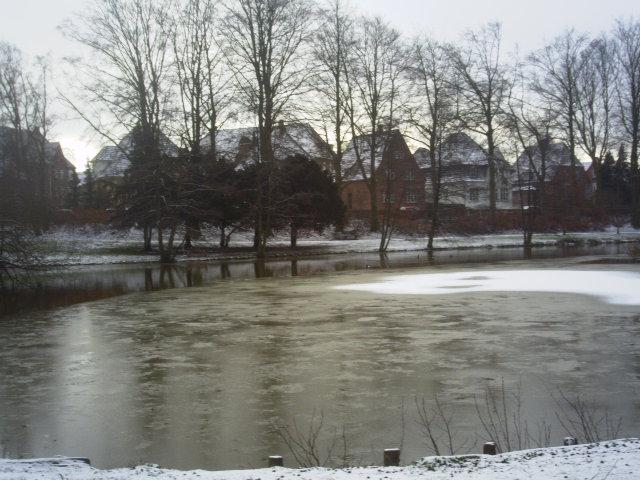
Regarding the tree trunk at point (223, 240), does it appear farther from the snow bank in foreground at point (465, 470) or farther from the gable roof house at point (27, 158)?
the snow bank in foreground at point (465, 470)

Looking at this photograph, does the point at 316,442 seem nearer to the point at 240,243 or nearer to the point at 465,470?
the point at 465,470

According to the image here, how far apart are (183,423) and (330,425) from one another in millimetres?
1835

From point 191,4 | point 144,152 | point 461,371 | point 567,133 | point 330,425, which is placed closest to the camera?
point 330,425

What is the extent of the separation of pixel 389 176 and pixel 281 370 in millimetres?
37474

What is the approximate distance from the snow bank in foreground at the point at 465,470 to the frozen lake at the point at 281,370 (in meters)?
1.23

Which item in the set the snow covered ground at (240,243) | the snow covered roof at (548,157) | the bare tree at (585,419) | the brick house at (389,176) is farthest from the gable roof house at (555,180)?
the bare tree at (585,419)

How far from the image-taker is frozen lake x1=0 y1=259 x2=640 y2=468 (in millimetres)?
7344

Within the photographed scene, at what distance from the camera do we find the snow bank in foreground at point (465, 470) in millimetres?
4762

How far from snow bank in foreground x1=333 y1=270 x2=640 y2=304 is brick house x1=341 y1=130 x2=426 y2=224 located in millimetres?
20875

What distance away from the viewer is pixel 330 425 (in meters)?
7.59

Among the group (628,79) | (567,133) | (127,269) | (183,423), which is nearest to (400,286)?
(183,423)

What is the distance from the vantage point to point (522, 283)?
22.6m

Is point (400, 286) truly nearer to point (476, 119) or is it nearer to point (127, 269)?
point (127, 269)

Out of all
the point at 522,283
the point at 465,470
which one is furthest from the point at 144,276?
the point at 465,470
